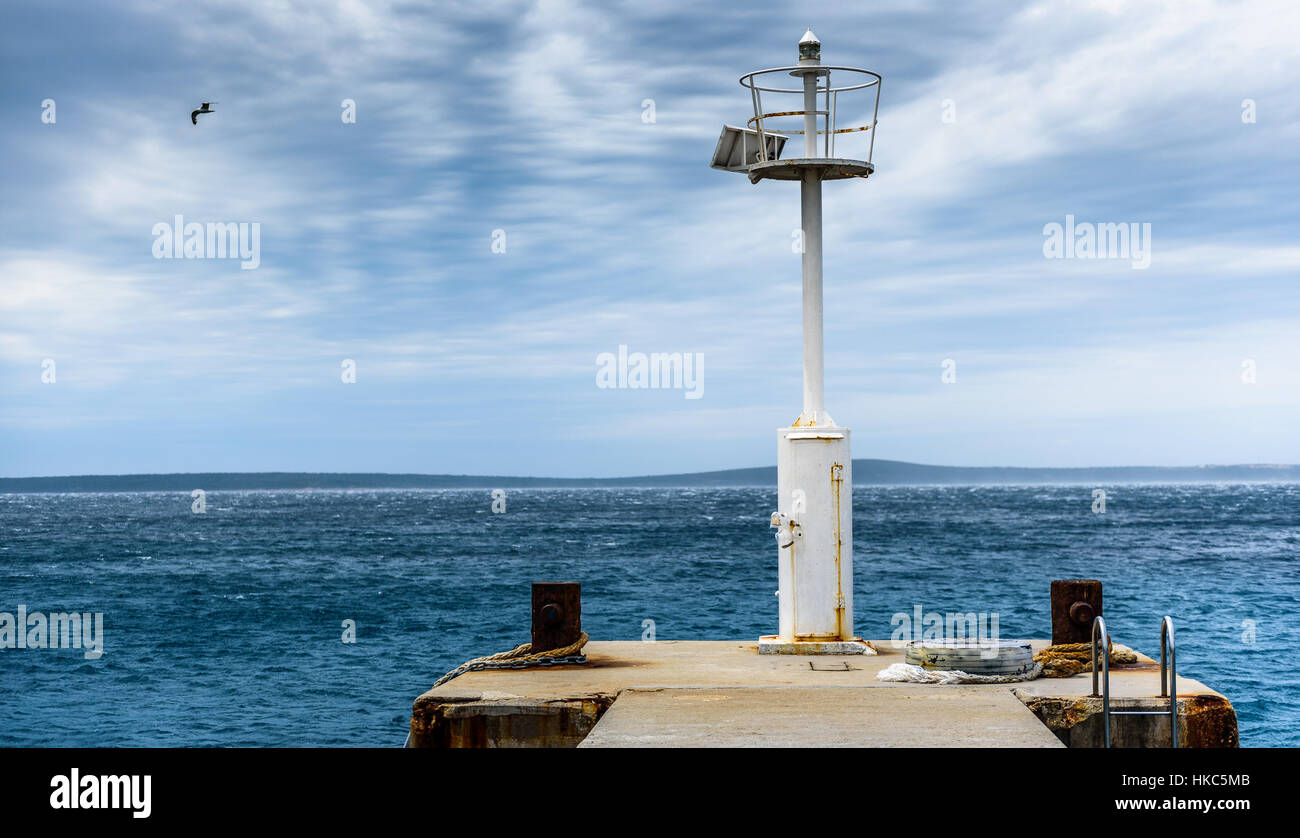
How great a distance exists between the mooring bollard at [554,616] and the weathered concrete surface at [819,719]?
2365 millimetres

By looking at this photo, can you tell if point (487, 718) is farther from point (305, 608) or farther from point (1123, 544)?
point (1123, 544)

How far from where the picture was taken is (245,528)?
118 metres

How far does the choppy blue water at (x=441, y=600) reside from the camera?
31.8 metres

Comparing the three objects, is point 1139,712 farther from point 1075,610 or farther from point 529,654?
point 529,654

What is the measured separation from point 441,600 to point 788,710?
46029 mm

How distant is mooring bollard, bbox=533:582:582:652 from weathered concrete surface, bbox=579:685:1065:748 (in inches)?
93.1

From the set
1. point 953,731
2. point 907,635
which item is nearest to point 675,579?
point 907,635

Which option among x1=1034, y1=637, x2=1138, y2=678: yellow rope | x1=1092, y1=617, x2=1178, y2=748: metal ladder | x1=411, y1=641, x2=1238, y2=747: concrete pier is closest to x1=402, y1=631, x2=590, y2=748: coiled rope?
x1=411, y1=641, x2=1238, y2=747: concrete pier

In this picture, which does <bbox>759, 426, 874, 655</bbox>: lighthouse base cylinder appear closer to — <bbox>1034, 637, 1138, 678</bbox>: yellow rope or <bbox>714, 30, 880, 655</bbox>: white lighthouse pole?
<bbox>714, 30, 880, 655</bbox>: white lighthouse pole

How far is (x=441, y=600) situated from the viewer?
182 feet

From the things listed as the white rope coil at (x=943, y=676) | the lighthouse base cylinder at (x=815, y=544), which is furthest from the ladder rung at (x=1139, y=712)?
the lighthouse base cylinder at (x=815, y=544)

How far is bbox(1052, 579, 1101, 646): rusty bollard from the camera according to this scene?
13633mm

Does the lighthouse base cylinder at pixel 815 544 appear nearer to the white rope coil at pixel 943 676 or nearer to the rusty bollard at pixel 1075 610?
the white rope coil at pixel 943 676
